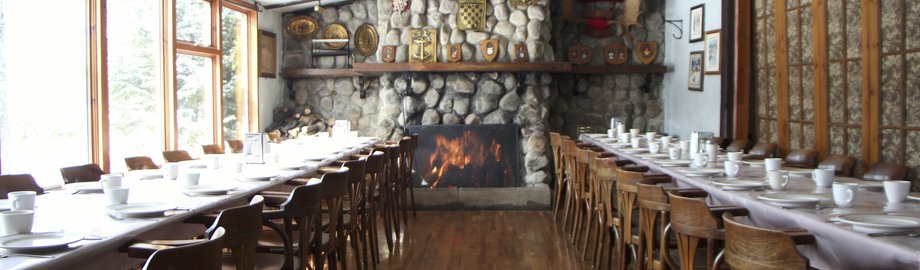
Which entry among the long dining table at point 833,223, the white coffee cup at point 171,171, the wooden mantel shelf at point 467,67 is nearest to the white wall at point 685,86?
the wooden mantel shelf at point 467,67

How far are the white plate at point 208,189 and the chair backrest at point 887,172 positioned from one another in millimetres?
3427

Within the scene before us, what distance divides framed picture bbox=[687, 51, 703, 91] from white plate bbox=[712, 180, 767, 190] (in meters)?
4.82

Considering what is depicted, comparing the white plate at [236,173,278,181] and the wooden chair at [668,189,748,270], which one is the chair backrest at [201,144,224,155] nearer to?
the white plate at [236,173,278,181]

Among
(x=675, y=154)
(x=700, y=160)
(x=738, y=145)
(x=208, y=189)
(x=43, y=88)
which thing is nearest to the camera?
(x=208, y=189)

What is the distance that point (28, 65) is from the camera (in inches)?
219

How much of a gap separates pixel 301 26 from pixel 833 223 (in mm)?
8001

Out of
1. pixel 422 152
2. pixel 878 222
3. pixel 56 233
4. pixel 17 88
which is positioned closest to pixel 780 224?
pixel 878 222

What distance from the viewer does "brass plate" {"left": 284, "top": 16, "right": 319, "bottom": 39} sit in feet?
32.6

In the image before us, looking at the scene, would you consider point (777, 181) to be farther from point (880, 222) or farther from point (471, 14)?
point (471, 14)

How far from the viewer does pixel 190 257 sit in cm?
213

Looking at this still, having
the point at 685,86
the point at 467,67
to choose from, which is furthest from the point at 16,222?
the point at 685,86

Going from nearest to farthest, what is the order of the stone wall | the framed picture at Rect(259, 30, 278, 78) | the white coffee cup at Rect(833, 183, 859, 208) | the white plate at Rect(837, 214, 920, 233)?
the white plate at Rect(837, 214, 920, 233) < the white coffee cup at Rect(833, 183, 859, 208) < the framed picture at Rect(259, 30, 278, 78) < the stone wall

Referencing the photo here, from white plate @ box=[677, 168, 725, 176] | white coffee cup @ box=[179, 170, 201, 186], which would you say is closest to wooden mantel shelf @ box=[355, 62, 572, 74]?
white plate @ box=[677, 168, 725, 176]

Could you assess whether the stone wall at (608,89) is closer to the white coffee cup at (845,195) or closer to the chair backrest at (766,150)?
the chair backrest at (766,150)
